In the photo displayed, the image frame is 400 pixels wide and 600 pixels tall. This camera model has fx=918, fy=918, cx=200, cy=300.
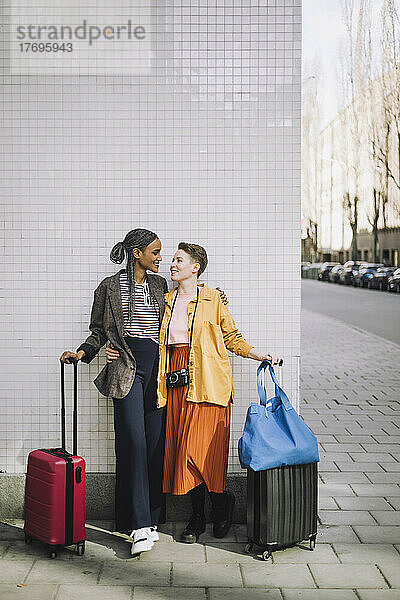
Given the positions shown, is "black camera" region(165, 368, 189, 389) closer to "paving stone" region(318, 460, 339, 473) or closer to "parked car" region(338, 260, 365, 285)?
"paving stone" region(318, 460, 339, 473)

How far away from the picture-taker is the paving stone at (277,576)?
4883mm

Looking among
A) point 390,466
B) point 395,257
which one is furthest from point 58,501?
point 395,257

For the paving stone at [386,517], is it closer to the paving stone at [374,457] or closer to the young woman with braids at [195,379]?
the young woman with braids at [195,379]

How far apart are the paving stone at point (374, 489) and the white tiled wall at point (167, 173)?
1.42 meters

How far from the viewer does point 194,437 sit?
550cm

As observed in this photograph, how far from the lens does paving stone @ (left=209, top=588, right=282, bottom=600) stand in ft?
15.4

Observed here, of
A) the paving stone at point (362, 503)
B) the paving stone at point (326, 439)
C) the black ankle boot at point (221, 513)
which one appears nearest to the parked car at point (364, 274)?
the paving stone at point (326, 439)

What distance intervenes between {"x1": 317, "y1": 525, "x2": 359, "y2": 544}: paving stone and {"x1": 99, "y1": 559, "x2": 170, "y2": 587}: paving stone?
1.02m

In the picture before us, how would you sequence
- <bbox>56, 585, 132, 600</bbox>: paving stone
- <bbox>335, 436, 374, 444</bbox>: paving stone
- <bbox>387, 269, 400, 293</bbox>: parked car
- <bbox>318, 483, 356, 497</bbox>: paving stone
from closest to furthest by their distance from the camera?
<bbox>56, 585, 132, 600</bbox>: paving stone
<bbox>318, 483, 356, 497</bbox>: paving stone
<bbox>335, 436, 374, 444</bbox>: paving stone
<bbox>387, 269, 400, 293</bbox>: parked car

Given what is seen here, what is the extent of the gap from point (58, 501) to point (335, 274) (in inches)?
2138

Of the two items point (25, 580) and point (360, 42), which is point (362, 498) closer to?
point (25, 580)

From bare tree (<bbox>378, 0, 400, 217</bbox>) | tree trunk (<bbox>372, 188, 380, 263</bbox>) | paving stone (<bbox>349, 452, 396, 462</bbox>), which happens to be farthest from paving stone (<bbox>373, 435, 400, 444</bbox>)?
tree trunk (<bbox>372, 188, 380, 263</bbox>)

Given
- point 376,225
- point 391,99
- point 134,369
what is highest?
point 391,99

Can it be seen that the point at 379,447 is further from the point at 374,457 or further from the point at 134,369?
the point at 134,369
